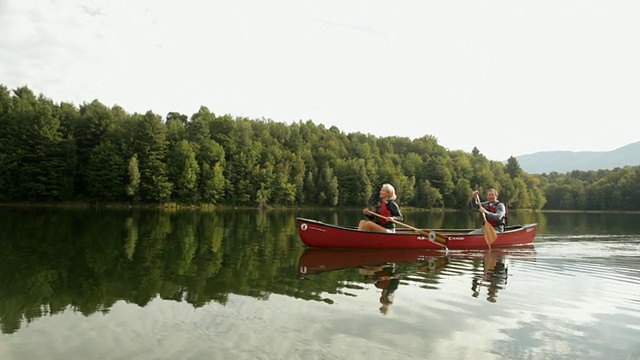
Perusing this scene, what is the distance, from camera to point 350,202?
90375 mm

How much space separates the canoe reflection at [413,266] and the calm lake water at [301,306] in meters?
0.08

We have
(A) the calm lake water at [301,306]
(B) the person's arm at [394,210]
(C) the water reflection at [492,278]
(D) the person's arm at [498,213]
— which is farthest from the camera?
(D) the person's arm at [498,213]

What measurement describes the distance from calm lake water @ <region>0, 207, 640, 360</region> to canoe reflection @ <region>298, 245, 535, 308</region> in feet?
0.27

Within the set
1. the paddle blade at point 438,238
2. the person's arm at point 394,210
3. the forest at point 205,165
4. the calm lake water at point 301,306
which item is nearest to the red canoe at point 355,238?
the paddle blade at point 438,238

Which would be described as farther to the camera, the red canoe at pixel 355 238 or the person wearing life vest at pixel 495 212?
the person wearing life vest at pixel 495 212

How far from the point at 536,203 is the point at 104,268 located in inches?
4989

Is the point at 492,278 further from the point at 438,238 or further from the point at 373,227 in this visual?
the point at 438,238

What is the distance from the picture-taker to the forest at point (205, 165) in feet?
189

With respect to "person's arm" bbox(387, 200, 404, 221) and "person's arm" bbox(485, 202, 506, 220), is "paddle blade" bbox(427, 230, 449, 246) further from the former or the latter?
"person's arm" bbox(485, 202, 506, 220)

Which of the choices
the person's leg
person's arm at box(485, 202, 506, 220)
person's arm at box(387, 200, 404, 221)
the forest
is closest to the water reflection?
person's arm at box(485, 202, 506, 220)

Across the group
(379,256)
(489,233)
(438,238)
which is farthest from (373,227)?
(489,233)

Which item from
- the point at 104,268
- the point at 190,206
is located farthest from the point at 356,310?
the point at 190,206

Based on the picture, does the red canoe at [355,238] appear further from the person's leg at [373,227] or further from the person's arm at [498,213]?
the person's arm at [498,213]

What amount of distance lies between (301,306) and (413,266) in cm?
Answer: 699
